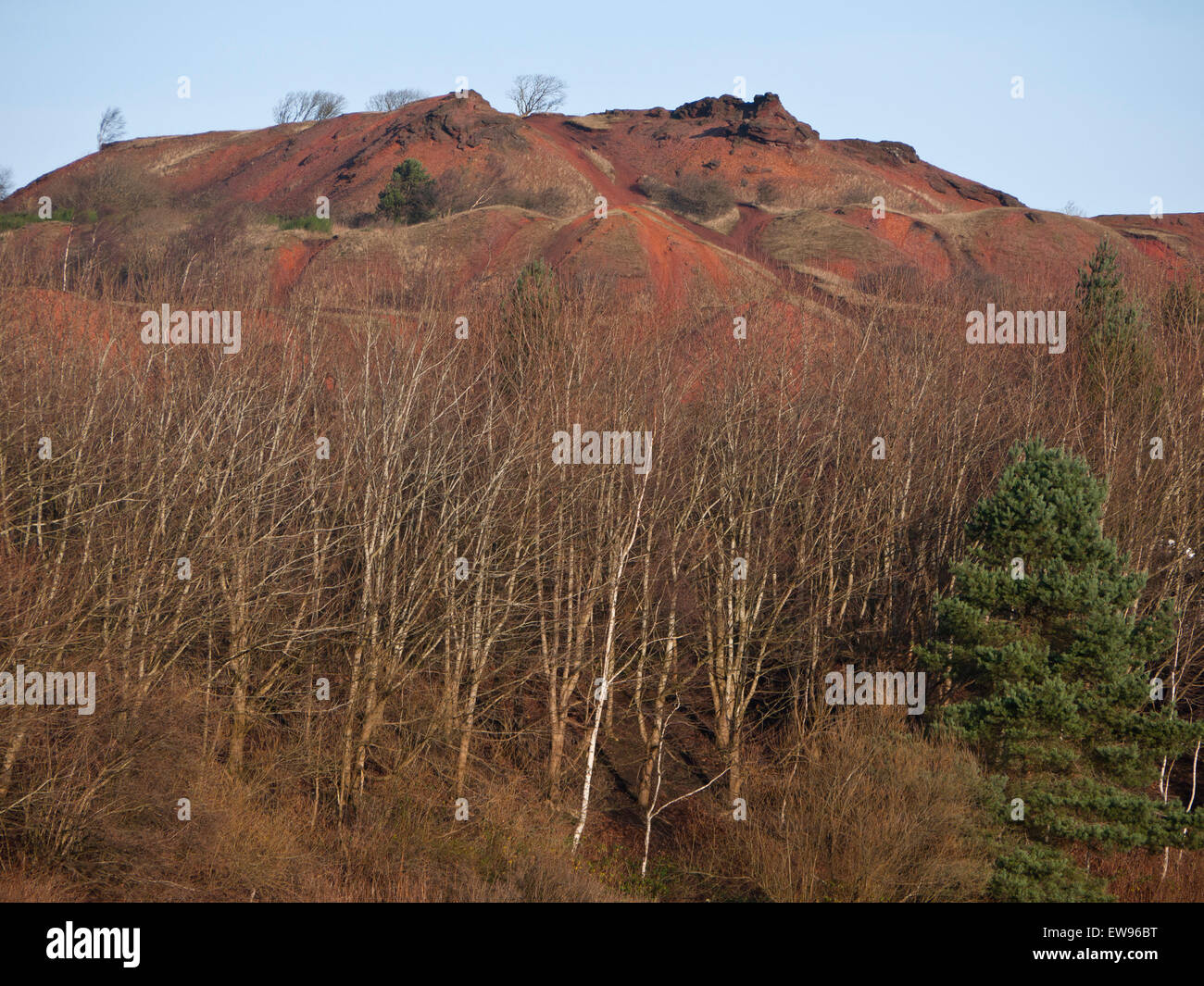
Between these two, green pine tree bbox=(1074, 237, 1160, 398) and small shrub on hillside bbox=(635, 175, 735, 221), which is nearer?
green pine tree bbox=(1074, 237, 1160, 398)

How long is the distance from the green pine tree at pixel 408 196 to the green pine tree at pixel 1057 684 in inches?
2303

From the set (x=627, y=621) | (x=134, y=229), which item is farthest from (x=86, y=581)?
(x=134, y=229)

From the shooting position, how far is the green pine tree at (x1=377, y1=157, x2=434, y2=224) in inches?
2682

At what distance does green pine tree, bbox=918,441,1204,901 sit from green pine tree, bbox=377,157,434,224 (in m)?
58.5

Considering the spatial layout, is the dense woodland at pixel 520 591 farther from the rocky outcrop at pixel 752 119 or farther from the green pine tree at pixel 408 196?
the rocky outcrop at pixel 752 119

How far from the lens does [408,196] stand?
226ft

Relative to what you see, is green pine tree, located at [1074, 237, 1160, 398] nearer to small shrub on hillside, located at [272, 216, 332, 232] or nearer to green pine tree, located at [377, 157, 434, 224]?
small shrub on hillside, located at [272, 216, 332, 232]

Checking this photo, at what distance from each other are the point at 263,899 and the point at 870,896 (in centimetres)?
751

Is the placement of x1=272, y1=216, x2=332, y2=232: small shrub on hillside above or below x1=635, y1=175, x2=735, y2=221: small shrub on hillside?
below

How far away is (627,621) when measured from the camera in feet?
67.2

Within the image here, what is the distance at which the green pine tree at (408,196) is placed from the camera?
2682 inches

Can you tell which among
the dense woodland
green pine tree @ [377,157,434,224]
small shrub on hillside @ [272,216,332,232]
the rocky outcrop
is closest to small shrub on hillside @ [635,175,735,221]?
the rocky outcrop

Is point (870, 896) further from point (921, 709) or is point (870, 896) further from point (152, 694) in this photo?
point (152, 694)

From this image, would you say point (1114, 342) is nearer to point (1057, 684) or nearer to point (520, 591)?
point (1057, 684)
